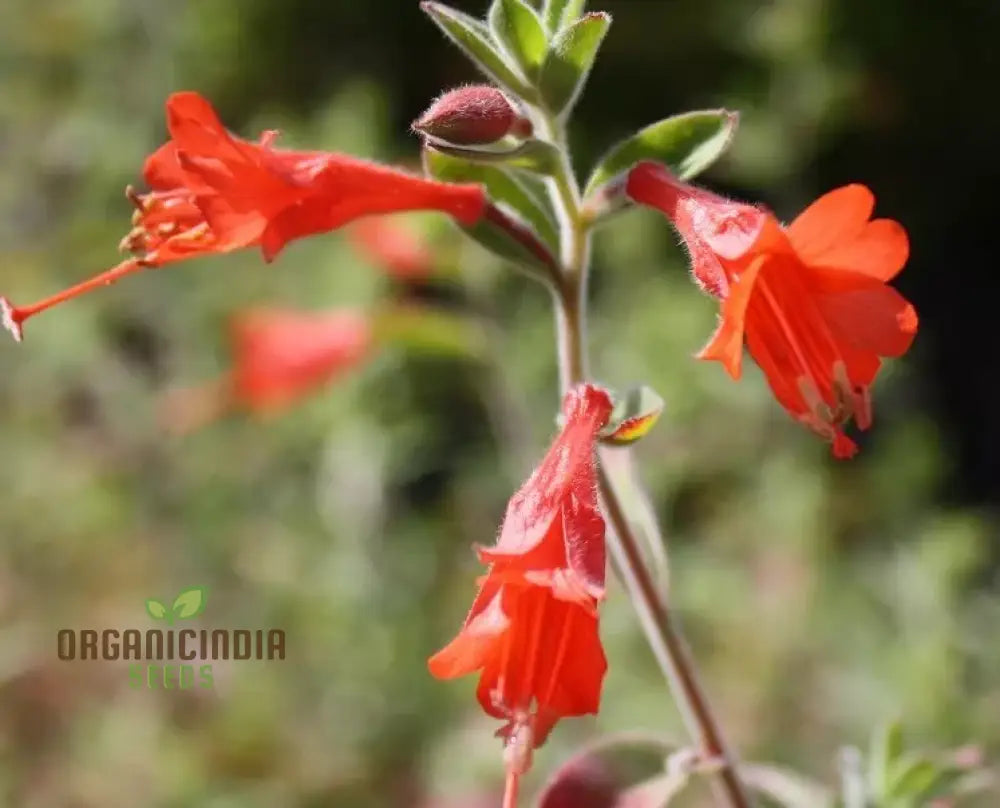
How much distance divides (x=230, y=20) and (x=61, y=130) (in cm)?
110

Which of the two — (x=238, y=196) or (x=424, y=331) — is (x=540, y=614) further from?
(x=424, y=331)

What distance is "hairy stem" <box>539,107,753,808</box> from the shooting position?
80 cm

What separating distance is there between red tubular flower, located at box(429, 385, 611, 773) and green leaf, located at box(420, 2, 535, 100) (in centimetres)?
29

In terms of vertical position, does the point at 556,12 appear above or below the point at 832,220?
above

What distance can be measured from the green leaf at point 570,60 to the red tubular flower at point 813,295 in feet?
0.46

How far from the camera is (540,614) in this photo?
626 mm

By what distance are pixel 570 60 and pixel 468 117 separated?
105 mm

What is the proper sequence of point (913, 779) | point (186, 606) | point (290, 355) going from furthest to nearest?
1. point (290, 355)
2. point (186, 606)
3. point (913, 779)

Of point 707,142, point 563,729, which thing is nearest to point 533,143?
point 707,142

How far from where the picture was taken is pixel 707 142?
2.51ft

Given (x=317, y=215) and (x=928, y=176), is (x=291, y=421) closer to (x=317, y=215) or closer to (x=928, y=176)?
(x=317, y=215)

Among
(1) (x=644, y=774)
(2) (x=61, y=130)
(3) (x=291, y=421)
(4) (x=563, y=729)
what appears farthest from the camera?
(2) (x=61, y=130)

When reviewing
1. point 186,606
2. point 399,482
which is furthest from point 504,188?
point 399,482

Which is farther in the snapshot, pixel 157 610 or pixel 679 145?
pixel 157 610
